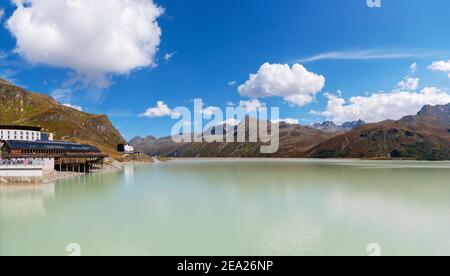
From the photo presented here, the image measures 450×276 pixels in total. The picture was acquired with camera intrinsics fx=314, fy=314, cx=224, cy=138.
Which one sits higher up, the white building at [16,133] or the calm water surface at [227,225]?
the white building at [16,133]

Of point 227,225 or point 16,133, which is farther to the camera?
point 16,133

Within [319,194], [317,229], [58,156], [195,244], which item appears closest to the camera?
[195,244]

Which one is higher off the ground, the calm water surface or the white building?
the white building

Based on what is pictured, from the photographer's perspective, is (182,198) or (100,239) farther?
(182,198)

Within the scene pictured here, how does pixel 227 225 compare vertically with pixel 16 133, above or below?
below

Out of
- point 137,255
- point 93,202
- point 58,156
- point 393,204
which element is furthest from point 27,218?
point 58,156

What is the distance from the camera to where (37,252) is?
20.9m

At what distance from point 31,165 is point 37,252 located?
42206 mm

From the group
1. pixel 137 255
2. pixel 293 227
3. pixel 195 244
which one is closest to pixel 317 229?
pixel 293 227

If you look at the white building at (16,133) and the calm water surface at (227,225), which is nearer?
the calm water surface at (227,225)

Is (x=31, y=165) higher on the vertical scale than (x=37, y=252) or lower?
higher

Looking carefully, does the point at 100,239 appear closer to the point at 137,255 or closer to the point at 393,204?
the point at 137,255

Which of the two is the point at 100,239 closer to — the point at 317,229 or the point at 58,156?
the point at 317,229
